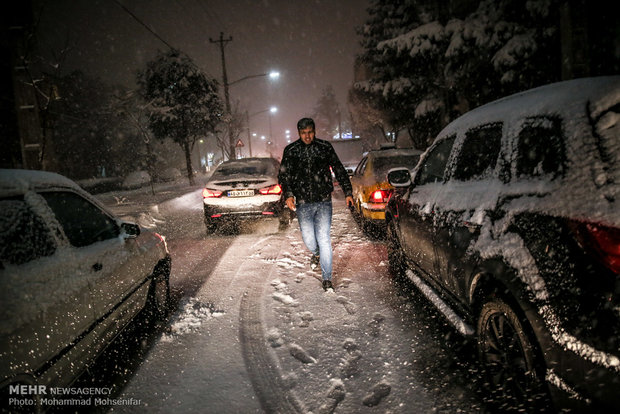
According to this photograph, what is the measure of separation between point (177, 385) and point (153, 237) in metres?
1.63

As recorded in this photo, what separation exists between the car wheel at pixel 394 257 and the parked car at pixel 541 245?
147 centimetres

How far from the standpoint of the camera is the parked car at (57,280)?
166 centimetres

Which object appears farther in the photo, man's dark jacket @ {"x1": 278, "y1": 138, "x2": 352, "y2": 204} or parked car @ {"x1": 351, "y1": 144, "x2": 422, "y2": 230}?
parked car @ {"x1": 351, "y1": 144, "x2": 422, "y2": 230}

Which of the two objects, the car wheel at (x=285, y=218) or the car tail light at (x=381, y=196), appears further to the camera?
the car wheel at (x=285, y=218)

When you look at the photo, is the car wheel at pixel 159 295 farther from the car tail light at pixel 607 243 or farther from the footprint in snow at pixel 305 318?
the car tail light at pixel 607 243

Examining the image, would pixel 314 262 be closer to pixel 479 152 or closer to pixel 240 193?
pixel 479 152

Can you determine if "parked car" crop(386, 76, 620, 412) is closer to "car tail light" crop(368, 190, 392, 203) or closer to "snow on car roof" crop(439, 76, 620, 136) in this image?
"snow on car roof" crop(439, 76, 620, 136)

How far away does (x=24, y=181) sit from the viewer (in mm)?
2215

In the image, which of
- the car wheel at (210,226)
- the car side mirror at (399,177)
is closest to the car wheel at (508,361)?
the car side mirror at (399,177)

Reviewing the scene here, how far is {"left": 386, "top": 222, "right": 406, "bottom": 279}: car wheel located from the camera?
432 cm

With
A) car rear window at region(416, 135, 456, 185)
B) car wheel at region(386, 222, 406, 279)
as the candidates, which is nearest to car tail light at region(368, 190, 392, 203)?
car wheel at region(386, 222, 406, 279)

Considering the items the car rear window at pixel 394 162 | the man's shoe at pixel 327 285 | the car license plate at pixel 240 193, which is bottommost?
the man's shoe at pixel 327 285

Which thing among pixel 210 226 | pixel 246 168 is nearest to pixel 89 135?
pixel 246 168

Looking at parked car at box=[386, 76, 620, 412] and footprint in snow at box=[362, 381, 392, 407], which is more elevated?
parked car at box=[386, 76, 620, 412]
